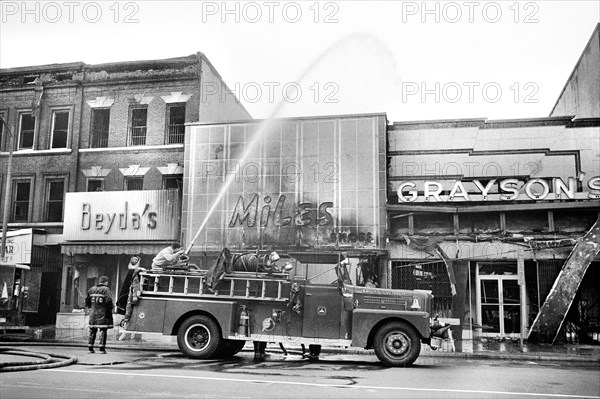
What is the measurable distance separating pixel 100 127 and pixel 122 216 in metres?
5.42

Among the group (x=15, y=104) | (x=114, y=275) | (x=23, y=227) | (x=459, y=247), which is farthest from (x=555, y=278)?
(x=15, y=104)

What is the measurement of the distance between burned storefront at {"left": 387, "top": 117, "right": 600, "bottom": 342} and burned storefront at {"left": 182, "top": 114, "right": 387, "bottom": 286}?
4.05ft

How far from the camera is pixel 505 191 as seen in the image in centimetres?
2259

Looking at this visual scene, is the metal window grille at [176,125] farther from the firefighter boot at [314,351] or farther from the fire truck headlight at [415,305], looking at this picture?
the fire truck headlight at [415,305]

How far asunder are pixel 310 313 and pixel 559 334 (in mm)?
11313

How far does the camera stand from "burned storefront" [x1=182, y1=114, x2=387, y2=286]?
2344cm

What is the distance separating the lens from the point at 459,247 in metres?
22.5

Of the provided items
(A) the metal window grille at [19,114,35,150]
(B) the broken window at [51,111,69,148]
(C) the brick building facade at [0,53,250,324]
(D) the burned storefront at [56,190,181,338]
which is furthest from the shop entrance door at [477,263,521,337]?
(A) the metal window grille at [19,114,35,150]

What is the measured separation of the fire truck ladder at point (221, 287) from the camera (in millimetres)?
14594

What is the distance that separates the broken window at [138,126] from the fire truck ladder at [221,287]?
14033mm

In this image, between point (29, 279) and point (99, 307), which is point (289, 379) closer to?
point (99, 307)

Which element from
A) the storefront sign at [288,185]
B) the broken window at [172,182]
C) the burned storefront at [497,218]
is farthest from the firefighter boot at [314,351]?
the broken window at [172,182]

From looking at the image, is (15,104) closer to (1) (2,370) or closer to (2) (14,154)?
(2) (14,154)

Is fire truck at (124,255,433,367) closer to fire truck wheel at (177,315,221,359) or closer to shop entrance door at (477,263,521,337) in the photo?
fire truck wheel at (177,315,221,359)
